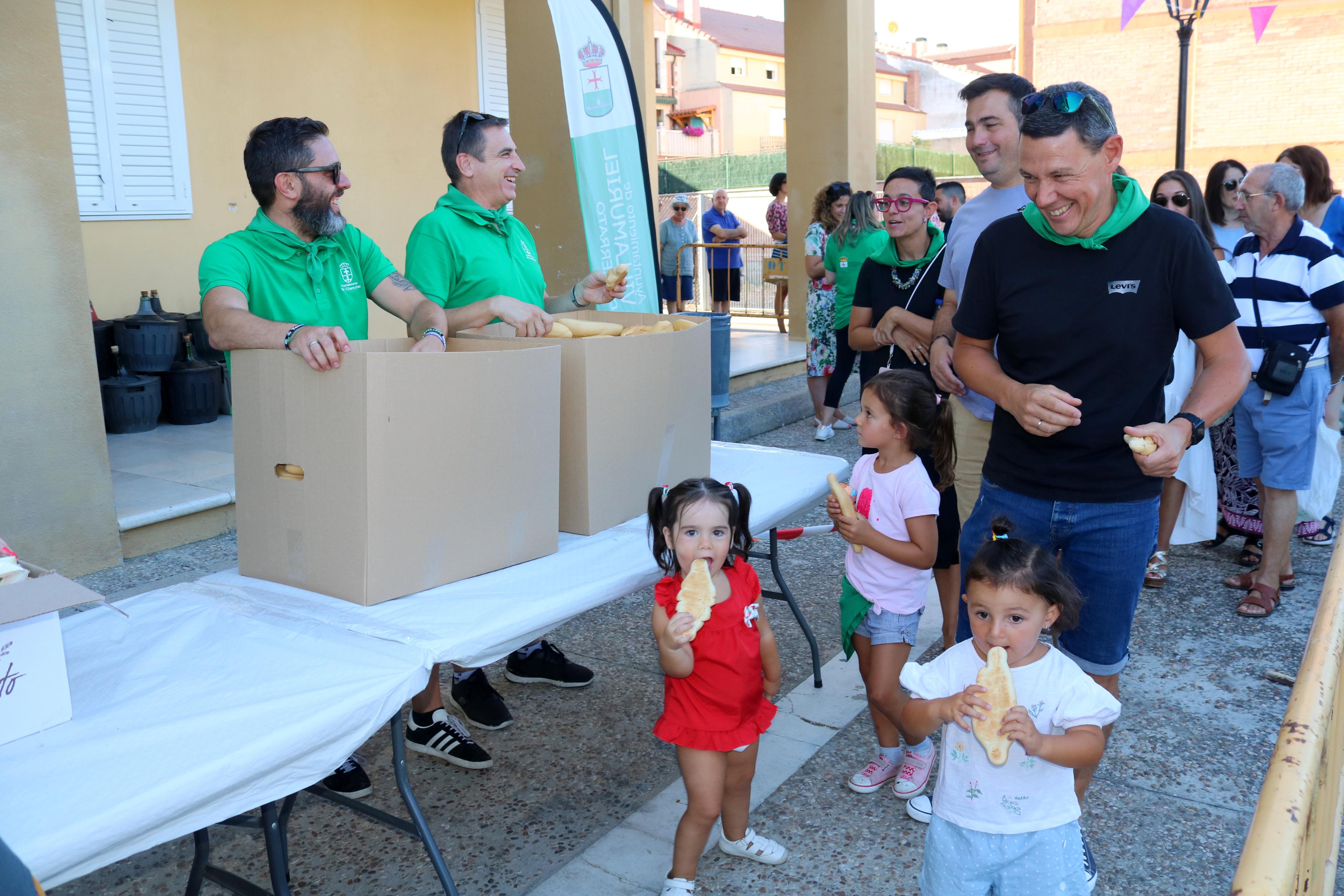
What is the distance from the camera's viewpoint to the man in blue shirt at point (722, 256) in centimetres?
1383

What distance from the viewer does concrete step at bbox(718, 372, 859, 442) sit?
796cm

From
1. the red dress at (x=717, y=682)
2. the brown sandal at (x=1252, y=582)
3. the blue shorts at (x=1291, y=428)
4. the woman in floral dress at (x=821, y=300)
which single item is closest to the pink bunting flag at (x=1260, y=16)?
the woman in floral dress at (x=821, y=300)

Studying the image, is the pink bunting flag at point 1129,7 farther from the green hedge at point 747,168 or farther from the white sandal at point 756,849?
the white sandal at point 756,849

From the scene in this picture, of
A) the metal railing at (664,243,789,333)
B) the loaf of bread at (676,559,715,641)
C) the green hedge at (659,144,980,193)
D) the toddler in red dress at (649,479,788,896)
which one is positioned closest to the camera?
the loaf of bread at (676,559,715,641)

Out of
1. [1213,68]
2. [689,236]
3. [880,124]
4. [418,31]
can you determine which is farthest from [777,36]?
[418,31]

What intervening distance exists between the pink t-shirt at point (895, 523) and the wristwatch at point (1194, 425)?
0.68 m

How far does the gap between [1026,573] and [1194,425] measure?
623mm

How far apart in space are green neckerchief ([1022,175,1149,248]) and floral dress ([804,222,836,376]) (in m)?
5.58

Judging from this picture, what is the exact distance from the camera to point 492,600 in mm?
→ 2166

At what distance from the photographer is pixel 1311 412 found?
4.47 metres

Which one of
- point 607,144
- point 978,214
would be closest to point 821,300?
point 607,144

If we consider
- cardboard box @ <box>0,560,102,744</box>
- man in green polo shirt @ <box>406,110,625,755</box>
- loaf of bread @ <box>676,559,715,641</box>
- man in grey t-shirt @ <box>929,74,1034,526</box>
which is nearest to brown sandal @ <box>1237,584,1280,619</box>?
man in grey t-shirt @ <box>929,74,1034,526</box>

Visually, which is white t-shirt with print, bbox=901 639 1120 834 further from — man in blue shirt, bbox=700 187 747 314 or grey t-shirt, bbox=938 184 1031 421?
man in blue shirt, bbox=700 187 747 314

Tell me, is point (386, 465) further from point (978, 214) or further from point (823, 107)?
point (823, 107)
